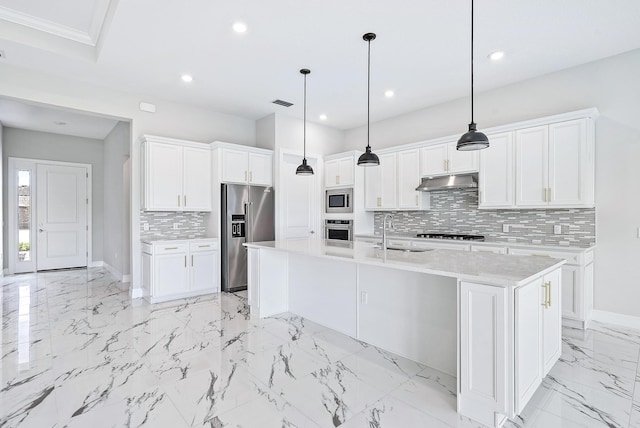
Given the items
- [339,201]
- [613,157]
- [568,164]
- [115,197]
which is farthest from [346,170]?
[115,197]

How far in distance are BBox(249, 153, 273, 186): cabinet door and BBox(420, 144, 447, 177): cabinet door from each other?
8.29 feet

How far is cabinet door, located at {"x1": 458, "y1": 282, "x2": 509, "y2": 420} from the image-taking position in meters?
1.84

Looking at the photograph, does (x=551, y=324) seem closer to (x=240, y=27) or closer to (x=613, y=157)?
(x=613, y=157)

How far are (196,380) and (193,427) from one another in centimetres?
56

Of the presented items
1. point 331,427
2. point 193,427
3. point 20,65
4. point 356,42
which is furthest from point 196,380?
point 20,65

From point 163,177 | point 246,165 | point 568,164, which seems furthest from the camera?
point 246,165

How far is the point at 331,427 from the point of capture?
1894mm

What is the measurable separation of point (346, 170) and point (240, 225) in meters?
2.08

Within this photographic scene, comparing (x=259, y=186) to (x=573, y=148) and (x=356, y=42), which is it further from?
(x=573, y=148)

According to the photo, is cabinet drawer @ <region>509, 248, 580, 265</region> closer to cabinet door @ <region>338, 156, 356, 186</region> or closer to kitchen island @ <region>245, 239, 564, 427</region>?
kitchen island @ <region>245, 239, 564, 427</region>

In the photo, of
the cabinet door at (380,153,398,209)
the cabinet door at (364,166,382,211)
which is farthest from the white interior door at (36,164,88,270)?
the cabinet door at (380,153,398,209)

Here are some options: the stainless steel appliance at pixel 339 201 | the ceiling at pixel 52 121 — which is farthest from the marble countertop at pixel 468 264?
the ceiling at pixel 52 121

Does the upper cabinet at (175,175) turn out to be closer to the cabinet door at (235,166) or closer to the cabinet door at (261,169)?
the cabinet door at (235,166)

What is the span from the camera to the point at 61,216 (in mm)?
7254
